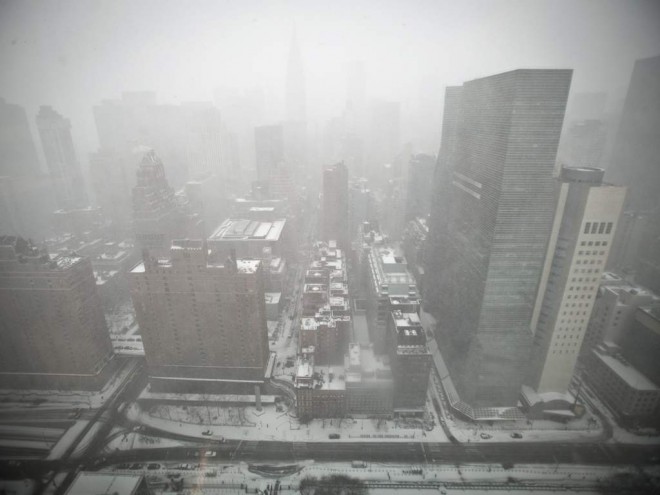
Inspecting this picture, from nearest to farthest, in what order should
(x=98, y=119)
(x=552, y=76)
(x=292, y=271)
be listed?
(x=552, y=76)
(x=292, y=271)
(x=98, y=119)

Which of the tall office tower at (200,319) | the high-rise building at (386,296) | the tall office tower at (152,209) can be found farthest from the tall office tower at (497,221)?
the tall office tower at (152,209)

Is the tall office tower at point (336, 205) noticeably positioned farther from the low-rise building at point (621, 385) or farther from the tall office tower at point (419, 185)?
the low-rise building at point (621, 385)

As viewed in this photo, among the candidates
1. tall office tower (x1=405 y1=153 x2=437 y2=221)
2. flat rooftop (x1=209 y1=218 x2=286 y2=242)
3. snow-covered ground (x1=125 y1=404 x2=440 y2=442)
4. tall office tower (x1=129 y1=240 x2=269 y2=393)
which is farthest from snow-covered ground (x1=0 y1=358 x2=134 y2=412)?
tall office tower (x1=405 y1=153 x2=437 y2=221)

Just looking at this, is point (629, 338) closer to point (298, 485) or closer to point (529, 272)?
point (529, 272)

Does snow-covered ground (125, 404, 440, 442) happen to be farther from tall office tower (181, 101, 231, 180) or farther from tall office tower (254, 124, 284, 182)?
tall office tower (254, 124, 284, 182)

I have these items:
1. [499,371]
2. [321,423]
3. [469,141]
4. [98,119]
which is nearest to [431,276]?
[499,371]

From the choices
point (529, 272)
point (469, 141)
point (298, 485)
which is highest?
point (469, 141)

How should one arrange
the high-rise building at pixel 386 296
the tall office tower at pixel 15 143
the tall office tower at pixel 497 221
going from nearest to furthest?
the tall office tower at pixel 497 221 < the tall office tower at pixel 15 143 < the high-rise building at pixel 386 296

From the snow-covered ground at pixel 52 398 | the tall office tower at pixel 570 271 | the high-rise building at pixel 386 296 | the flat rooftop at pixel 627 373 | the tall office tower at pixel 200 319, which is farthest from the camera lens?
the high-rise building at pixel 386 296
